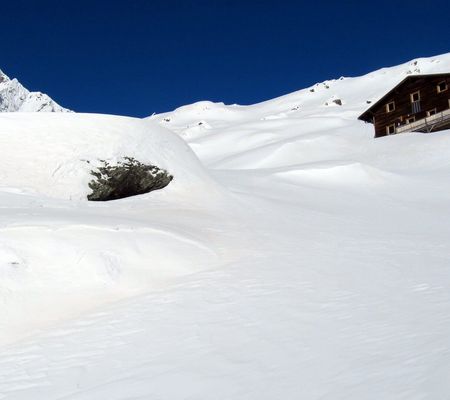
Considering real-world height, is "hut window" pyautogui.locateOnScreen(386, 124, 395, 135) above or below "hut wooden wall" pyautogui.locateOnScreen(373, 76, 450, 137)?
below

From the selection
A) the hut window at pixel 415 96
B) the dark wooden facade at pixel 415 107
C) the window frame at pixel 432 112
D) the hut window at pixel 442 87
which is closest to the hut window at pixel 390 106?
the dark wooden facade at pixel 415 107

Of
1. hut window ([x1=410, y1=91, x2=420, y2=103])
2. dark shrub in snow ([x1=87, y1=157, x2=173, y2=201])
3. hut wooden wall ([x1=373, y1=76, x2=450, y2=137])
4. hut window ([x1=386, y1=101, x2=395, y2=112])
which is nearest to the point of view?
dark shrub in snow ([x1=87, y1=157, x2=173, y2=201])

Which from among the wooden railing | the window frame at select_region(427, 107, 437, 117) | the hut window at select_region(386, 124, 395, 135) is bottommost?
the wooden railing

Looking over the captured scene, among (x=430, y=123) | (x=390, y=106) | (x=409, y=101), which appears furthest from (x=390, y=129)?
(x=430, y=123)

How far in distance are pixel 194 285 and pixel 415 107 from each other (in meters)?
40.1

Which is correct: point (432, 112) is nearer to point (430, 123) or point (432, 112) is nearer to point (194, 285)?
point (430, 123)

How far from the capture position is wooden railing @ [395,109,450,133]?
1417 inches

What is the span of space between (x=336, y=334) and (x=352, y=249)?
4716 millimetres

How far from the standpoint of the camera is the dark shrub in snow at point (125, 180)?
11047 mm

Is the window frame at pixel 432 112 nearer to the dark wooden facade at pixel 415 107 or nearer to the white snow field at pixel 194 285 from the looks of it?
the dark wooden facade at pixel 415 107

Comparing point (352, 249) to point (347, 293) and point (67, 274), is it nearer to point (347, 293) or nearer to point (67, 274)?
point (347, 293)

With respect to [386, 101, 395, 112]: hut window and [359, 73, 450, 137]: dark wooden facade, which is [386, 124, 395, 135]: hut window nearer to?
[359, 73, 450, 137]: dark wooden facade

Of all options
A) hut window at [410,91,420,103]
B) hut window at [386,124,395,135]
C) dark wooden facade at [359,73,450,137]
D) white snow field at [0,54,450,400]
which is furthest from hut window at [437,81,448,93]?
white snow field at [0,54,450,400]

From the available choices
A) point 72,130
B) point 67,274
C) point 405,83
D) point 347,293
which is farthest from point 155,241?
point 405,83
